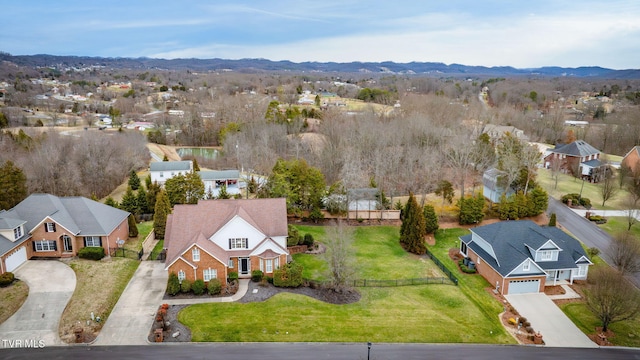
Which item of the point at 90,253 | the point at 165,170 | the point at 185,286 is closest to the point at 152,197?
the point at 90,253

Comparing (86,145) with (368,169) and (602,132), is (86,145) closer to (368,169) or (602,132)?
(368,169)

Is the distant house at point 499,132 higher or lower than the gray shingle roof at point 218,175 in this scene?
higher

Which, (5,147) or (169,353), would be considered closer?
(169,353)

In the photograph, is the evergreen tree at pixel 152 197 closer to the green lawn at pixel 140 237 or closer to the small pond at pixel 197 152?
the green lawn at pixel 140 237

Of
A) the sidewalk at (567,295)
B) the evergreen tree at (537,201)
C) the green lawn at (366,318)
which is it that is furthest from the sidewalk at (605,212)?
the green lawn at (366,318)

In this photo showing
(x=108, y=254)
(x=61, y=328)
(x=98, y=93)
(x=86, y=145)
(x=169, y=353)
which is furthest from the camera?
(x=98, y=93)

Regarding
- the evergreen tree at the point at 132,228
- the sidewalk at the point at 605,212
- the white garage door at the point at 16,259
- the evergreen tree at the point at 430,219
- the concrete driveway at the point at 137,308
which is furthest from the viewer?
the sidewalk at the point at 605,212

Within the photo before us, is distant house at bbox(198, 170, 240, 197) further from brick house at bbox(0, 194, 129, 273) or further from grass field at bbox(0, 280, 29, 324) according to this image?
grass field at bbox(0, 280, 29, 324)

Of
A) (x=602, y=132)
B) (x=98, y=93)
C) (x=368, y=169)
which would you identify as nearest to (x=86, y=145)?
(x=368, y=169)

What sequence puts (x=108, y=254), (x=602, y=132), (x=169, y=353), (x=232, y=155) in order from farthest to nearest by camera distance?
(x=602, y=132), (x=232, y=155), (x=108, y=254), (x=169, y=353)
